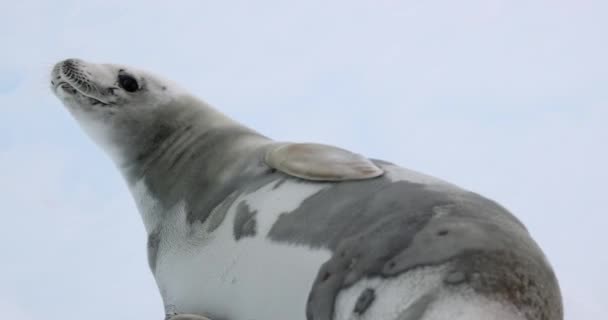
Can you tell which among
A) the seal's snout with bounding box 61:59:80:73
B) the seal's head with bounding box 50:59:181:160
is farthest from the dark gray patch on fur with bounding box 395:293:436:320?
the seal's snout with bounding box 61:59:80:73

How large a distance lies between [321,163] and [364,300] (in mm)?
1115

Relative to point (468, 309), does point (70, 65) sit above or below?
below

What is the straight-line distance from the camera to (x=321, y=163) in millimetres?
4457

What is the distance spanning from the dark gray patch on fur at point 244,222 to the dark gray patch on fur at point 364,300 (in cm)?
114

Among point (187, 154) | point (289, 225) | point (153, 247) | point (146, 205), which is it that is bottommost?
point (153, 247)

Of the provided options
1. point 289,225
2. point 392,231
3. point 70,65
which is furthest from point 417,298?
point 70,65

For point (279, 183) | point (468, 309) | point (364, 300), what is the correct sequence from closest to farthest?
point (468, 309), point (364, 300), point (279, 183)

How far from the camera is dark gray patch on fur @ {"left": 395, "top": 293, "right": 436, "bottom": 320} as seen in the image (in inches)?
126

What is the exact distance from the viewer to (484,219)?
361 cm

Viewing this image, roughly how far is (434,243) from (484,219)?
29cm

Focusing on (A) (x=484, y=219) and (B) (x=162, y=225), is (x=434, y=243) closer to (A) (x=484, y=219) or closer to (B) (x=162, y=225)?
(A) (x=484, y=219)

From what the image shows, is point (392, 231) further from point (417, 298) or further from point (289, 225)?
point (289, 225)

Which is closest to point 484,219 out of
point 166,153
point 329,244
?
point 329,244

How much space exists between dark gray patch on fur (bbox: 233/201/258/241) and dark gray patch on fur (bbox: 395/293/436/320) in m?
1.42
